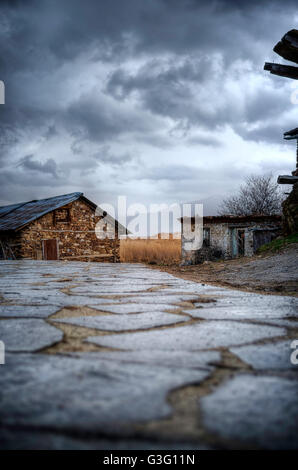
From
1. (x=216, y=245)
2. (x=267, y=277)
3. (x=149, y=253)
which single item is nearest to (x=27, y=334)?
(x=267, y=277)

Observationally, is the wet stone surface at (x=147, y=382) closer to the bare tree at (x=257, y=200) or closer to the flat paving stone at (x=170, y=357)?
the flat paving stone at (x=170, y=357)

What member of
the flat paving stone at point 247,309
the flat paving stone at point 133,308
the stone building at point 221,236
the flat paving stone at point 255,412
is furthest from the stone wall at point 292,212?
the flat paving stone at point 255,412

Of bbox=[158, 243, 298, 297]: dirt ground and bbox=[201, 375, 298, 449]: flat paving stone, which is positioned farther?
bbox=[158, 243, 298, 297]: dirt ground

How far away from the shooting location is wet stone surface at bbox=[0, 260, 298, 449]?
0.58 m

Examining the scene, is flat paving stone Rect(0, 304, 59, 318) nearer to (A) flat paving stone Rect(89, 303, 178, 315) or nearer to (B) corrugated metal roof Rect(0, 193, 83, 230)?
(A) flat paving stone Rect(89, 303, 178, 315)

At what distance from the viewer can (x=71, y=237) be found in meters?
15.1

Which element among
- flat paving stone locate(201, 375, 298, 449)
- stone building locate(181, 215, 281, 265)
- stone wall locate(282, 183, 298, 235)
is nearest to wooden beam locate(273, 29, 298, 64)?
stone wall locate(282, 183, 298, 235)

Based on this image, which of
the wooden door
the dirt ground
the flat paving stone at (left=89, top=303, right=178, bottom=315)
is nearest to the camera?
the flat paving stone at (left=89, top=303, right=178, bottom=315)

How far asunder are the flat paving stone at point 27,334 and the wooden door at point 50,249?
43.4 ft

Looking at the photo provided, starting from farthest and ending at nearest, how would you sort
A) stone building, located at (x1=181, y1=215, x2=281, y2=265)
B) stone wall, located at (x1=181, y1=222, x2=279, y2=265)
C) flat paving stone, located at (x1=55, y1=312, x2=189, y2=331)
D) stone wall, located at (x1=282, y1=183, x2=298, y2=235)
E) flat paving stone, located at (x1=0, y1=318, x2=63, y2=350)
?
stone wall, located at (x1=181, y1=222, x2=279, y2=265) → stone building, located at (x1=181, y1=215, x2=281, y2=265) → stone wall, located at (x1=282, y1=183, x2=298, y2=235) → flat paving stone, located at (x1=55, y1=312, x2=189, y2=331) → flat paving stone, located at (x1=0, y1=318, x2=63, y2=350)

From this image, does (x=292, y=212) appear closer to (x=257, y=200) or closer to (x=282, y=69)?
(x=282, y=69)
